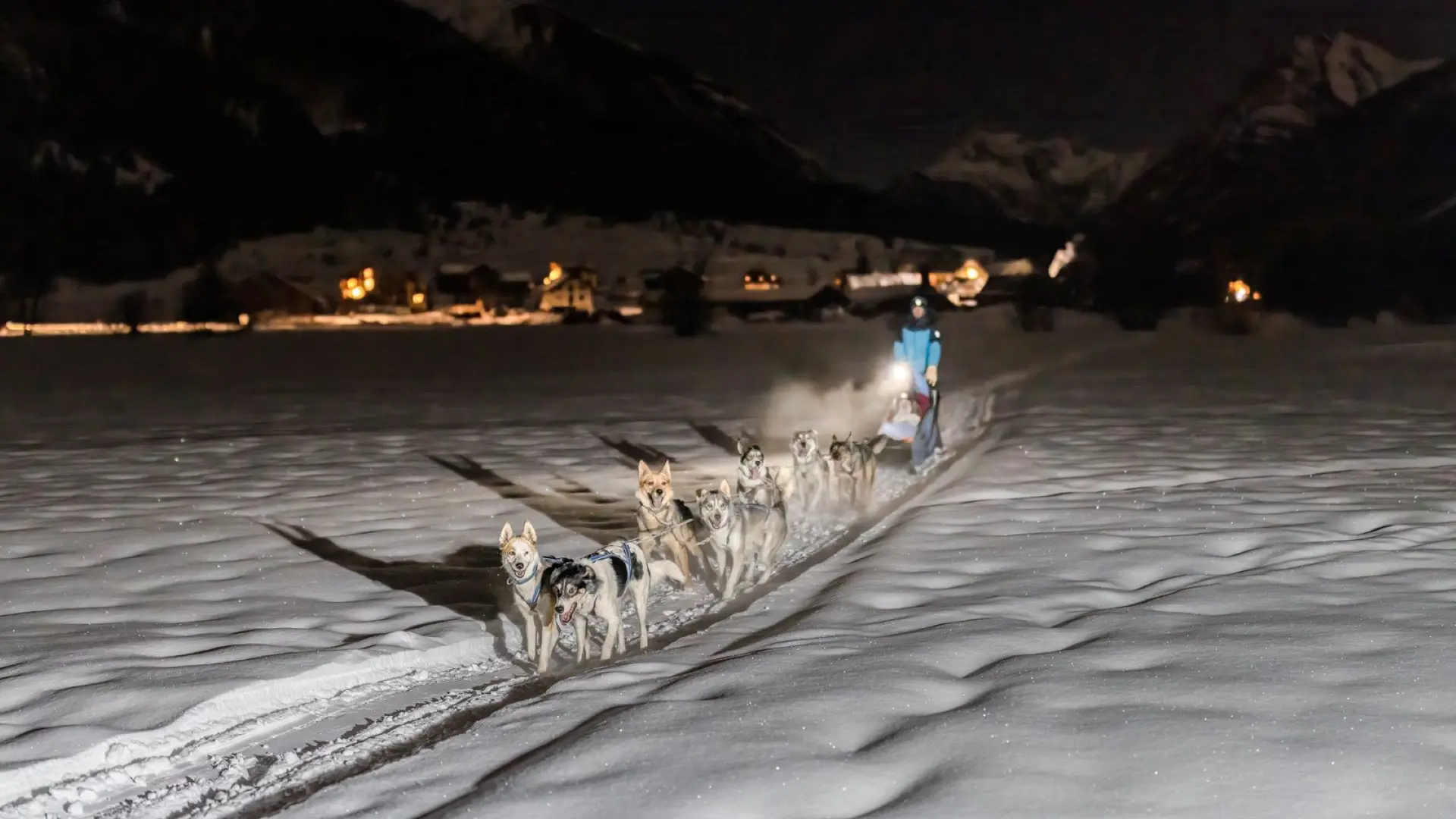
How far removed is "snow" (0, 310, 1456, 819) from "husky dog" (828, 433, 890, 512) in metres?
0.24

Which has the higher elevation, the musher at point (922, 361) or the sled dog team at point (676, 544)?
the musher at point (922, 361)

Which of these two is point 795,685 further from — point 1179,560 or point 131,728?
point 1179,560

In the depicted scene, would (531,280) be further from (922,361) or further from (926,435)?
(922,361)

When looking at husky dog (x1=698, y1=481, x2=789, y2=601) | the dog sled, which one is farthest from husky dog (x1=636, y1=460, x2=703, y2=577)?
the dog sled

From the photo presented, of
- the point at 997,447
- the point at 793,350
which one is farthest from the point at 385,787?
the point at 793,350

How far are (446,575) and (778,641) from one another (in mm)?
2991

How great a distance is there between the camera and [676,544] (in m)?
8.08

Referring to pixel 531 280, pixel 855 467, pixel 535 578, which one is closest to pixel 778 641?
pixel 535 578

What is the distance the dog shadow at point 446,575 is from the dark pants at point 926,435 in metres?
4.83

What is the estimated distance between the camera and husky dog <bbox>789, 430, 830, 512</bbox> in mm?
10008

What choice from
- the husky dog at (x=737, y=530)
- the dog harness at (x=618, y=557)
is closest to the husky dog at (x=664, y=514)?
the husky dog at (x=737, y=530)

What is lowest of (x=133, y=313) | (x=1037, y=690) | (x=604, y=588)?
(x=1037, y=690)

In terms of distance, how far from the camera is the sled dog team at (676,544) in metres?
6.03

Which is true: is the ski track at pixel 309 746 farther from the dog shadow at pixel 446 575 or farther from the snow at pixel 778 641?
the dog shadow at pixel 446 575
